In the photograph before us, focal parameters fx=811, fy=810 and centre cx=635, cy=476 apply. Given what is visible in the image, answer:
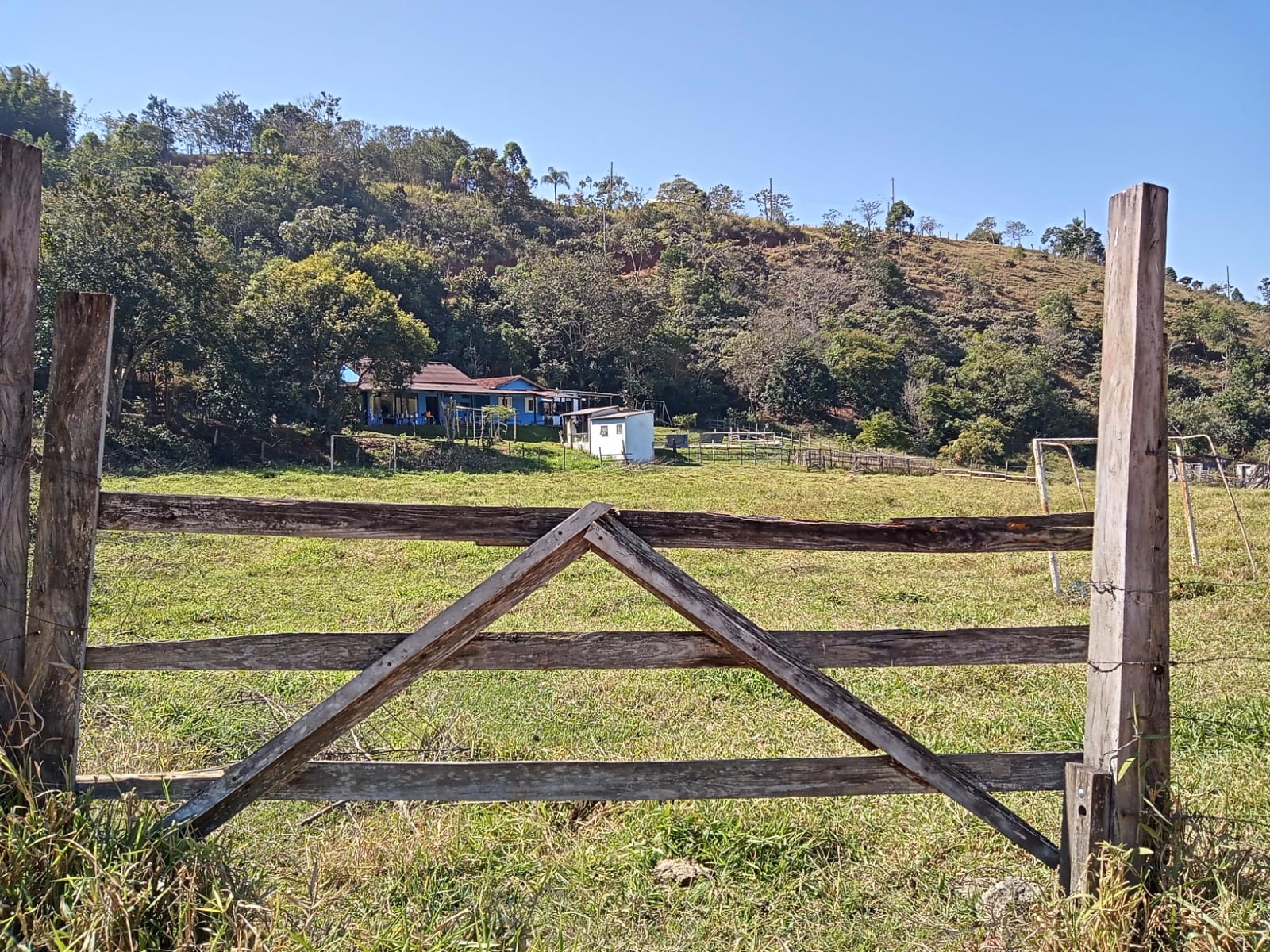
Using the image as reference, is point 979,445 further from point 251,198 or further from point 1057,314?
point 251,198

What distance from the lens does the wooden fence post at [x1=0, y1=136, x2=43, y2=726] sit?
2541mm

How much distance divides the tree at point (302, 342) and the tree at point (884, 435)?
29.2 meters

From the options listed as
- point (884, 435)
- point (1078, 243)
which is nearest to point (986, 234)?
point (1078, 243)

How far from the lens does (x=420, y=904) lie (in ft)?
9.95

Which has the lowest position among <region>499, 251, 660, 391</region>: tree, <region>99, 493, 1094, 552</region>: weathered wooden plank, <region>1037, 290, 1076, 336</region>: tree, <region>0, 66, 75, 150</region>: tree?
<region>99, 493, 1094, 552</region>: weathered wooden plank

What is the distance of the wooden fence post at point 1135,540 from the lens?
2580mm

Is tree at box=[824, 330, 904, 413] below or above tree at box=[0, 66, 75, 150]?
below

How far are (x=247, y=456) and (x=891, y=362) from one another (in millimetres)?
43480

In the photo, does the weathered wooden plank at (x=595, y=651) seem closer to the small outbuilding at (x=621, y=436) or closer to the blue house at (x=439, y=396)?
the small outbuilding at (x=621, y=436)

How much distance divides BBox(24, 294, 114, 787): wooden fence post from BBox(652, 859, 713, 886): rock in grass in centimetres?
220

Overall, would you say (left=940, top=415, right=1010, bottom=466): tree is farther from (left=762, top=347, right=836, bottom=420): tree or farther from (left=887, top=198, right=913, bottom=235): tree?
(left=887, top=198, right=913, bottom=235): tree

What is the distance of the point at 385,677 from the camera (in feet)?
8.47

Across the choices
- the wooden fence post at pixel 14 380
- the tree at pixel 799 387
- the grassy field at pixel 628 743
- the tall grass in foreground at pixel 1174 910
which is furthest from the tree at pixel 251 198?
the tall grass in foreground at pixel 1174 910

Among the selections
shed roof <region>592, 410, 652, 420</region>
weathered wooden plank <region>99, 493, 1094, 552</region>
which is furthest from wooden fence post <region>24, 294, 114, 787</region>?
shed roof <region>592, 410, 652, 420</region>
